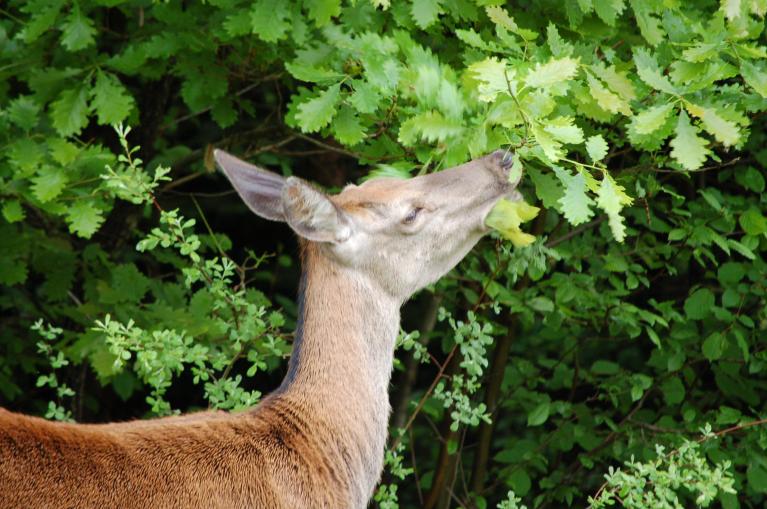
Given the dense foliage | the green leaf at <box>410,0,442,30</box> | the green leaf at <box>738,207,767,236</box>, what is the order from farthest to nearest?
1. the green leaf at <box>738,207,767,236</box>
2. the green leaf at <box>410,0,442,30</box>
3. the dense foliage

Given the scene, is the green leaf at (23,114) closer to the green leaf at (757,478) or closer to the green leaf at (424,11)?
the green leaf at (424,11)

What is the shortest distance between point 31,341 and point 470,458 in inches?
106

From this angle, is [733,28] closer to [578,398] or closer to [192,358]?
[192,358]

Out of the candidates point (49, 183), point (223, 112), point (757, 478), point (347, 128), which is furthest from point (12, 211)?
point (757, 478)

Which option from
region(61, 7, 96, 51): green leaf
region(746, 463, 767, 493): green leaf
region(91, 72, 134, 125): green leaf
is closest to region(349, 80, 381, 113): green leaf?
region(91, 72, 134, 125): green leaf

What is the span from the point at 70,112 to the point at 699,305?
2.99 m

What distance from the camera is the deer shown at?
11.6ft

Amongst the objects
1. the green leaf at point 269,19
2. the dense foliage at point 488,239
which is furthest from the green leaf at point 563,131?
the green leaf at point 269,19

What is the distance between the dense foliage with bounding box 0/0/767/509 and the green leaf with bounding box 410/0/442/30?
1 cm

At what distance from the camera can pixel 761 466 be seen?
17.6 feet

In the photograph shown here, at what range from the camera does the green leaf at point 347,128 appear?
4414mm

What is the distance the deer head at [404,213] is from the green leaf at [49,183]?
1034 millimetres

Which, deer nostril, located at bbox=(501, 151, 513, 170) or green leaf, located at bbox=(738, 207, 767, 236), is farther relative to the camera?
green leaf, located at bbox=(738, 207, 767, 236)

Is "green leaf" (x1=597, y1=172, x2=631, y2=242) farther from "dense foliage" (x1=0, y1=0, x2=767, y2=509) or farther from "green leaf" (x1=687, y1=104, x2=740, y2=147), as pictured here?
"green leaf" (x1=687, y1=104, x2=740, y2=147)
